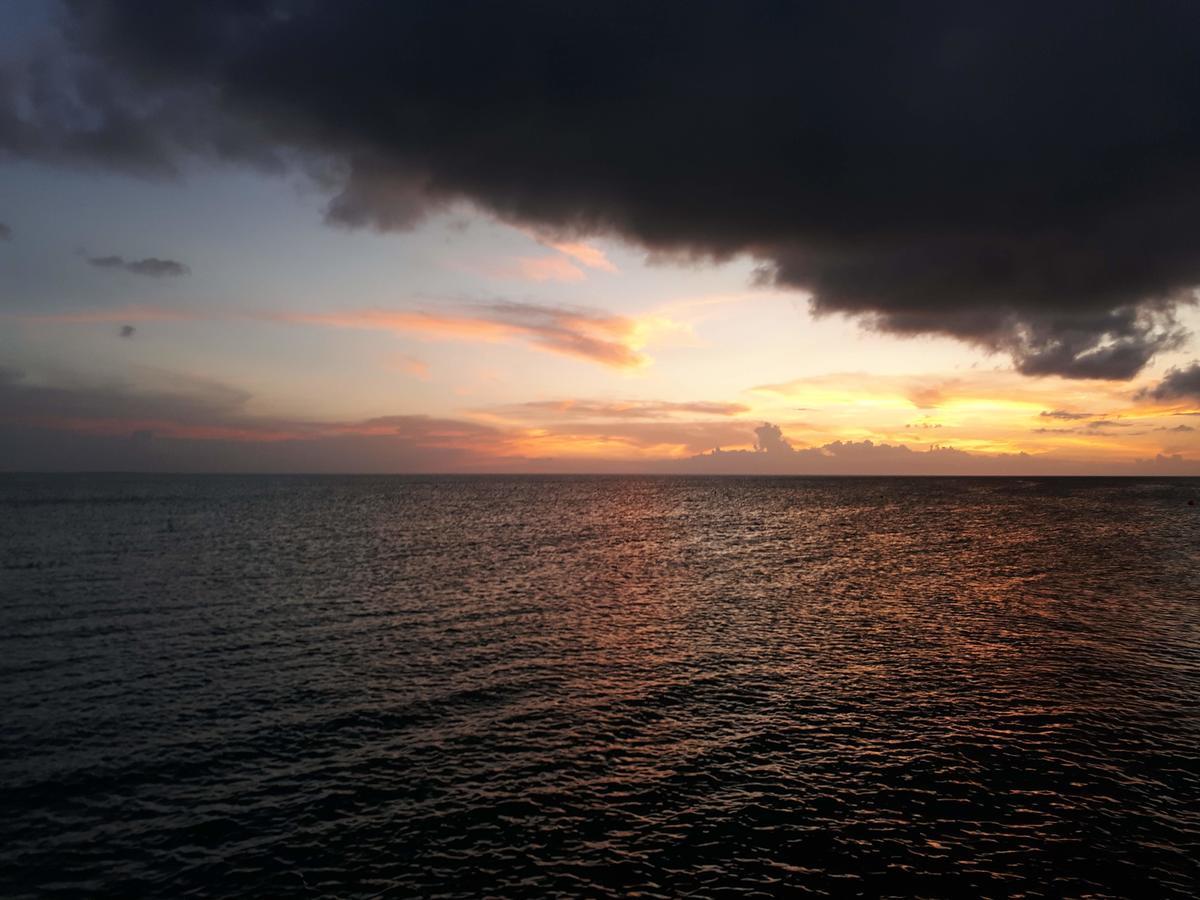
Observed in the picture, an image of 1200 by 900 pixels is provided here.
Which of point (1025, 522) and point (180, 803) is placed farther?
point (1025, 522)

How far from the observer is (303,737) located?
32.2 metres

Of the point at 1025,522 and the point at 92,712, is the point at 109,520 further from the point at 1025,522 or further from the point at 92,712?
the point at 1025,522

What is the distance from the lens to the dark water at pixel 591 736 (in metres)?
22.7

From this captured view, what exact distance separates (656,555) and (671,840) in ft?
247

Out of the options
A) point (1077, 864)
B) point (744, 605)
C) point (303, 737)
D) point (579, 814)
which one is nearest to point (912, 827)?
point (1077, 864)

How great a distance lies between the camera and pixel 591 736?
108 feet

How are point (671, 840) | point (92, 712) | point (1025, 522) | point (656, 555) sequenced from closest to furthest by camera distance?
1. point (671, 840)
2. point (92, 712)
3. point (656, 555)
4. point (1025, 522)

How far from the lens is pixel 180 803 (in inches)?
1027

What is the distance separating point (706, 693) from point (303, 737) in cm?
2126

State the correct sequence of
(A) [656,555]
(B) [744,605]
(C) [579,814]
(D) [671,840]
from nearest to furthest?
1. (D) [671,840]
2. (C) [579,814]
3. (B) [744,605]
4. (A) [656,555]

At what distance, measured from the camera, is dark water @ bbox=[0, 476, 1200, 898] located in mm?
22656

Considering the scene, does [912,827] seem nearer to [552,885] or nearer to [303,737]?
[552,885]

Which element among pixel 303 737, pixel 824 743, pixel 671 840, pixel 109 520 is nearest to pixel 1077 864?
pixel 824 743

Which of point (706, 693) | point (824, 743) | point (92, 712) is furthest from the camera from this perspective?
point (706, 693)
